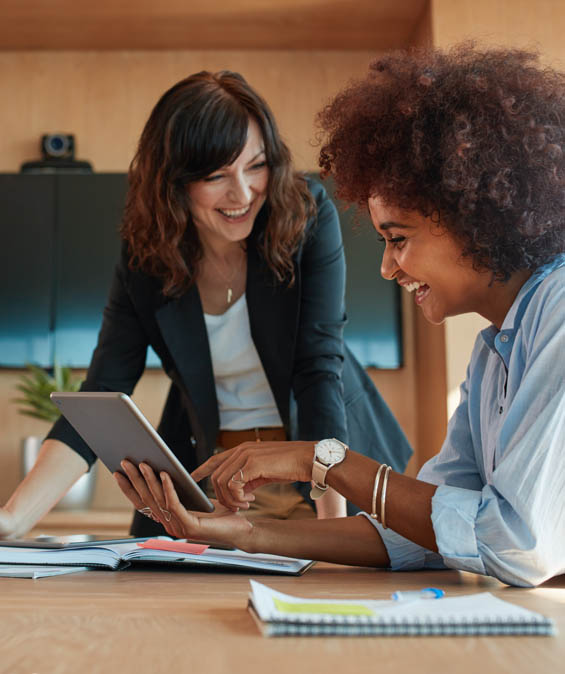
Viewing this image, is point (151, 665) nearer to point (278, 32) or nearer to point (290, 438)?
point (290, 438)

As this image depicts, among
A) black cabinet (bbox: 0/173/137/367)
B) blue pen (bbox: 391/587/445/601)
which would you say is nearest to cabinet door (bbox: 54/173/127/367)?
black cabinet (bbox: 0/173/137/367)

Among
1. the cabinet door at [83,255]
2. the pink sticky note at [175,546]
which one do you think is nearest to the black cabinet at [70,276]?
the cabinet door at [83,255]

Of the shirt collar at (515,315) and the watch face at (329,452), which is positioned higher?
the shirt collar at (515,315)

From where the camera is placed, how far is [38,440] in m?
3.62

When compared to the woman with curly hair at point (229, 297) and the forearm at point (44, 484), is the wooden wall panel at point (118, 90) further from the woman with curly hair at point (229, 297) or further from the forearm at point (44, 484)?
the forearm at point (44, 484)

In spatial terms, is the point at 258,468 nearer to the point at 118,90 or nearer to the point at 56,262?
the point at 56,262

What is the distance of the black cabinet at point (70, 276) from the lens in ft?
→ 12.9

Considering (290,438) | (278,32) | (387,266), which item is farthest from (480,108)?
(278,32)

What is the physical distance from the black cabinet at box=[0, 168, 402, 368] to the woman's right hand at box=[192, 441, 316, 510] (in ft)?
8.90

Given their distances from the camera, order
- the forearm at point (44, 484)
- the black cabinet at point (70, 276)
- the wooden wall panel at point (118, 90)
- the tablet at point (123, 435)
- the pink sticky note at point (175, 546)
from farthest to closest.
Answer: the wooden wall panel at point (118, 90) → the black cabinet at point (70, 276) → the forearm at point (44, 484) → the pink sticky note at point (175, 546) → the tablet at point (123, 435)

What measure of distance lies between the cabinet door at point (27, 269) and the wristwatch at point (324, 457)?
10.0ft

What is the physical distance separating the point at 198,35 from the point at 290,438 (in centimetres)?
299

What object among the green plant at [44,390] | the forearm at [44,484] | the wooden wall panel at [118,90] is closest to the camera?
the forearm at [44,484]

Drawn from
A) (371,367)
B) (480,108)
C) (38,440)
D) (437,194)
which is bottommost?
(38,440)
